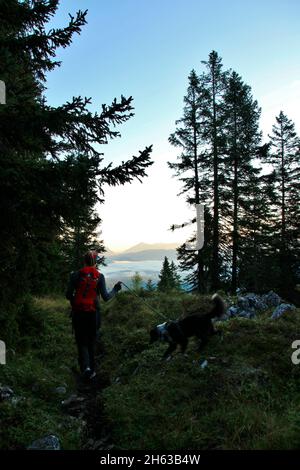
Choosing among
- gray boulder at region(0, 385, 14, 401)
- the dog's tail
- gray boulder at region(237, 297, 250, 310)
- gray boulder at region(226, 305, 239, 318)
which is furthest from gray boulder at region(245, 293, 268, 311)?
gray boulder at region(0, 385, 14, 401)

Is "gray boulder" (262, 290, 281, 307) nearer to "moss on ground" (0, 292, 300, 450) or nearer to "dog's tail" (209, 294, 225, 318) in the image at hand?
"moss on ground" (0, 292, 300, 450)

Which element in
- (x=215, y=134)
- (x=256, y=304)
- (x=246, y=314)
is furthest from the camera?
(x=215, y=134)

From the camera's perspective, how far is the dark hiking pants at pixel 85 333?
7.33 meters

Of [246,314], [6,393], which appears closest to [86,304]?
[6,393]

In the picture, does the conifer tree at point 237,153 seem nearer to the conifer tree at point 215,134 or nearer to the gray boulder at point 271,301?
the conifer tree at point 215,134

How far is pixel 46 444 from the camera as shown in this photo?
187 inches

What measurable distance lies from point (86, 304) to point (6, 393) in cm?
213

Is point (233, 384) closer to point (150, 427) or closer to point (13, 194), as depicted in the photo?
point (150, 427)

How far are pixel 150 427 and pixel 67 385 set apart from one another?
292cm

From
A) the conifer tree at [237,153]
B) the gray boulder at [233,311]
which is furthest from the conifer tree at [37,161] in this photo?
the conifer tree at [237,153]

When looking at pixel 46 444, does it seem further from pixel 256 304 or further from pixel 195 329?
pixel 256 304

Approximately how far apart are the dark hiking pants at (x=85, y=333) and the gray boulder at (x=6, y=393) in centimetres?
160

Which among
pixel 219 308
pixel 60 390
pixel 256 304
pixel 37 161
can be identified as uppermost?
pixel 37 161

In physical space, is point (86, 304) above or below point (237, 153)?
below
